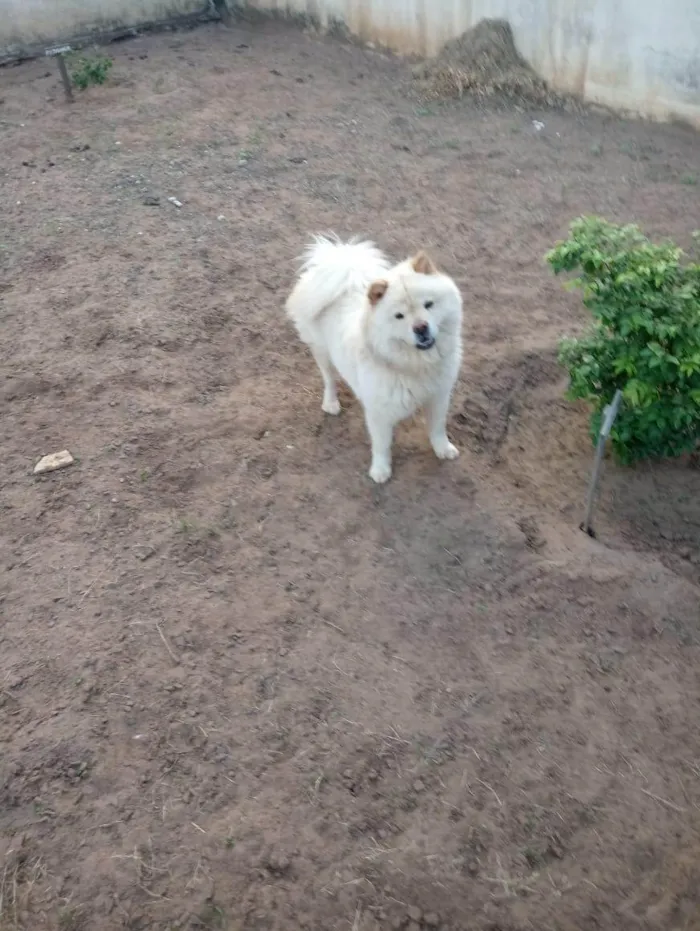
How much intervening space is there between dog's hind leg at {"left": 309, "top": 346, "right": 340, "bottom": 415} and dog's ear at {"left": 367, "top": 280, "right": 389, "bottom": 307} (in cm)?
85

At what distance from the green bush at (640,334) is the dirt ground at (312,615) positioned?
0.44m

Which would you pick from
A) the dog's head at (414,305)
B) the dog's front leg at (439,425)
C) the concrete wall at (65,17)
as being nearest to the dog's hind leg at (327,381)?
the dog's front leg at (439,425)

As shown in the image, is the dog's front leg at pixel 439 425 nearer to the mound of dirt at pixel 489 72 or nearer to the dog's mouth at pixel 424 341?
the dog's mouth at pixel 424 341

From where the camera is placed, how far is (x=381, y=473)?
3754mm

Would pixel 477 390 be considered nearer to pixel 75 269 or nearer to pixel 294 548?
pixel 294 548

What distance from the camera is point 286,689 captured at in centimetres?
291

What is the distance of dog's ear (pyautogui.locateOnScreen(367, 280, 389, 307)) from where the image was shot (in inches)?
121

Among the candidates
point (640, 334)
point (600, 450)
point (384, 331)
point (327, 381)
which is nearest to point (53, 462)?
point (327, 381)

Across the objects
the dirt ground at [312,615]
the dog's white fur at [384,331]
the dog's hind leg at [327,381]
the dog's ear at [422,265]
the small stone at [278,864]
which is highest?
the dog's ear at [422,265]

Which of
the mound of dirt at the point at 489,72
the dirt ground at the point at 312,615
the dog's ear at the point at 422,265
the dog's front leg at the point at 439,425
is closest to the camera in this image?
the dirt ground at the point at 312,615

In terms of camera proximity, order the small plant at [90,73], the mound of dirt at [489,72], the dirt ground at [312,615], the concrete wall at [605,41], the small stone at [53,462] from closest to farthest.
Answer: the dirt ground at [312,615]
the small stone at [53,462]
the concrete wall at [605,41]
the mound of dirt at [489,72]
the small plant at [90,73]

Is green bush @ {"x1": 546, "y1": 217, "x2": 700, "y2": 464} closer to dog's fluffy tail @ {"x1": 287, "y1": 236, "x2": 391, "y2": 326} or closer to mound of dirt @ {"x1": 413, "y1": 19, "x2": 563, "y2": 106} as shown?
dog's fluffy tail @ {"x1": 287, "y1": 236, "x2": 391, "y2": 326}

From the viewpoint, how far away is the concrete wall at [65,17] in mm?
9039

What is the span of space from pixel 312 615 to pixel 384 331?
1.30m
